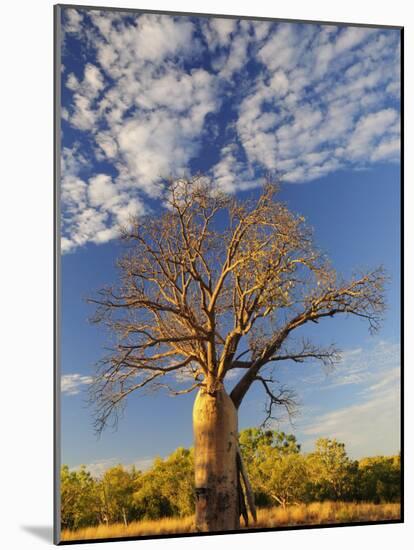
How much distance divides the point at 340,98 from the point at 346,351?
187 cm

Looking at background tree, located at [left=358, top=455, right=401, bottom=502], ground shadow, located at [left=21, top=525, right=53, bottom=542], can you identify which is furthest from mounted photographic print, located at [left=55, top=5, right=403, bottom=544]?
ground shadow, located at [left=21, top=525, right=53, bottom=542]

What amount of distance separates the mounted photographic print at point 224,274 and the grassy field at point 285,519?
1 cm

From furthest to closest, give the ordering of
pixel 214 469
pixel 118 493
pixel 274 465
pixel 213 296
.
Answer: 1. pixel 274 465
2. pixel 213 296
3. pixel 214 469
4. pixel 118 493

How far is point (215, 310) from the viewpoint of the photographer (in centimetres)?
727

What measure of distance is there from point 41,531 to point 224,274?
217cm

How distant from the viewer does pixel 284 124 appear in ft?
24.4

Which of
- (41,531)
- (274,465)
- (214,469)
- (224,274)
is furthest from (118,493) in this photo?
(224,274)

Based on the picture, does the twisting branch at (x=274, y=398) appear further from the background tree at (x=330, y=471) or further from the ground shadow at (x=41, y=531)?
the ground shadow at (x=41, y=531)

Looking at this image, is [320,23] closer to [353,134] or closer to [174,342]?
[353,134]

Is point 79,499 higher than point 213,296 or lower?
lower

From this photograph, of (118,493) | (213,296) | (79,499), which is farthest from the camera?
(213,296)

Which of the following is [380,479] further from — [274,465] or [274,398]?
[274,398]

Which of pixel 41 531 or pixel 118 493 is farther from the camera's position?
pixel 118 493

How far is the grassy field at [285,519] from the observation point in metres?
6.93
